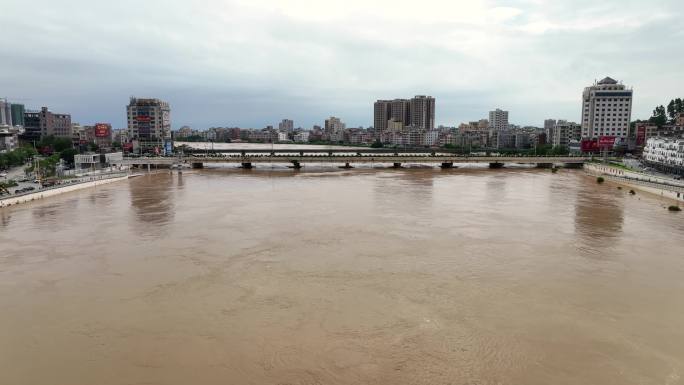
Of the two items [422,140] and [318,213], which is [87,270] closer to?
[318,213]

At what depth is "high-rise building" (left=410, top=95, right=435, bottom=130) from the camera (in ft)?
496

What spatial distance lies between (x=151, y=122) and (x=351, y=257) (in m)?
77.8

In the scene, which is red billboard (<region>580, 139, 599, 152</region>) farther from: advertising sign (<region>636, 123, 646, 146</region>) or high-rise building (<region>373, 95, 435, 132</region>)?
high-rise building (<region>373, 95, 435, 132</region>)

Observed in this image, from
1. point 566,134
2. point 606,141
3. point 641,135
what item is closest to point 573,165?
point 606,141

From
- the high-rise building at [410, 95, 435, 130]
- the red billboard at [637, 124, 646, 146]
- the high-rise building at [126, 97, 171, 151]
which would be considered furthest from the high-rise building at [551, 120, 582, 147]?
the high-rise building at [126, 97, 171, 151]

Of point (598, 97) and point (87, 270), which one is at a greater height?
point (598, 97)

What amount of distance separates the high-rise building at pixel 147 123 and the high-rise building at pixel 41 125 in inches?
475

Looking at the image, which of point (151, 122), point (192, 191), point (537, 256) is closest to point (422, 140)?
point (151, 122)

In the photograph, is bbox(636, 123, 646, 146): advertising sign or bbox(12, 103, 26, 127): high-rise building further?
bbox(12, 103, 26, 127): high-rise building

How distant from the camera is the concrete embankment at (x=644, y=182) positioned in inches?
1121

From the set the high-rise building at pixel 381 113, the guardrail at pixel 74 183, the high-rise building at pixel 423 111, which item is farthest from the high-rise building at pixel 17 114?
the high-rise building at pixel 423 111

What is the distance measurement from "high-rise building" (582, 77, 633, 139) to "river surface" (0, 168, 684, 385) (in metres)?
58.3

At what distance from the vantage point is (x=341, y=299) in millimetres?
10867

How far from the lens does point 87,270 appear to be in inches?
527
